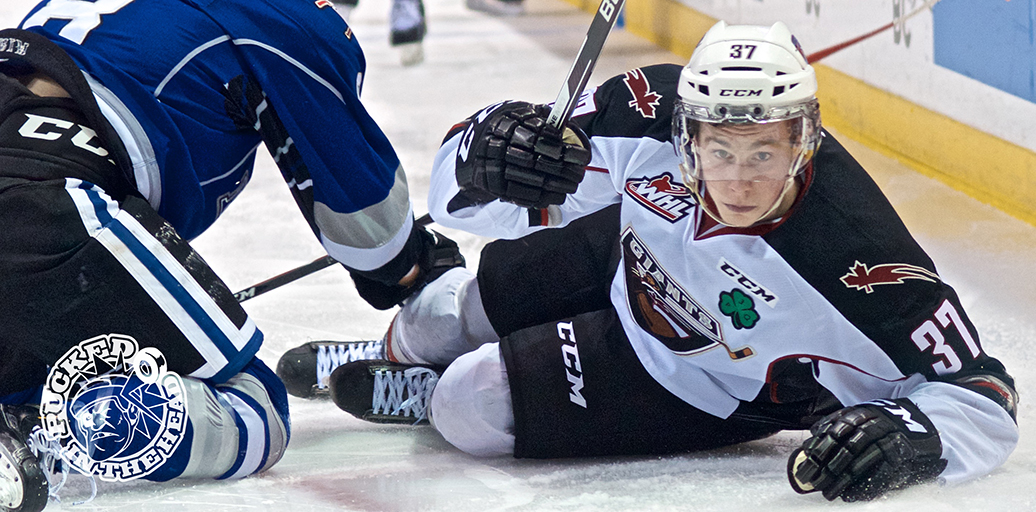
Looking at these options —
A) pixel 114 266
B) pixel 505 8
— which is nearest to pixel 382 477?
pixel 114 266

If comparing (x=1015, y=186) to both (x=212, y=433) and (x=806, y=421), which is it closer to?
(x=806, y=421)

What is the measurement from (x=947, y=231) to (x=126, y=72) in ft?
6.25

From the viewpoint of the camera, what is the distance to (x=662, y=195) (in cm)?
163

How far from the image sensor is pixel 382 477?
1688 millimetres

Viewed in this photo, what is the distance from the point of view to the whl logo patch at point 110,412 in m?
1.53

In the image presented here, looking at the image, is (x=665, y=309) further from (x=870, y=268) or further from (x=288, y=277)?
(x=288, y=277)

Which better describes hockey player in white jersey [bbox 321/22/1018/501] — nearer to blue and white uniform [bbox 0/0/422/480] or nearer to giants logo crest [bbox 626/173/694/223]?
giants logo crest [bbox 626/173/694/223]

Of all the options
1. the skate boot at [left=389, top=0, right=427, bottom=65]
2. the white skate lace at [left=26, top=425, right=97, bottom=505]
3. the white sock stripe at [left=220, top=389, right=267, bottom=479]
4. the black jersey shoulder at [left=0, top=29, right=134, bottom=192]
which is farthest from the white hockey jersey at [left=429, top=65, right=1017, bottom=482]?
the skate boot at [left=389, top=0, right=427, bottom=65]

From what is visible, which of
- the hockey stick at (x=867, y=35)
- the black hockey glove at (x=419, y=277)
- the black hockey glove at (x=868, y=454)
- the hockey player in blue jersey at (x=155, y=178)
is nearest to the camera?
the black hockey glove at (x=868, y=454)

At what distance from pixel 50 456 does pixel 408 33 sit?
377 centimetres

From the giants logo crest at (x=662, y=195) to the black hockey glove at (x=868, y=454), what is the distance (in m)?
0.35

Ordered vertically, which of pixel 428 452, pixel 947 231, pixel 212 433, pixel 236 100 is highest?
pixel 236 100

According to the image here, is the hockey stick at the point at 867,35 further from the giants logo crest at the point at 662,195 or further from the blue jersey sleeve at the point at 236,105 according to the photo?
the blue jersey sleeve at the point at 236,105

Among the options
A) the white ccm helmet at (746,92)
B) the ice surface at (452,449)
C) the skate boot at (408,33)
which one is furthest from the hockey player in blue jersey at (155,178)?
the skate boot at (408,33)
